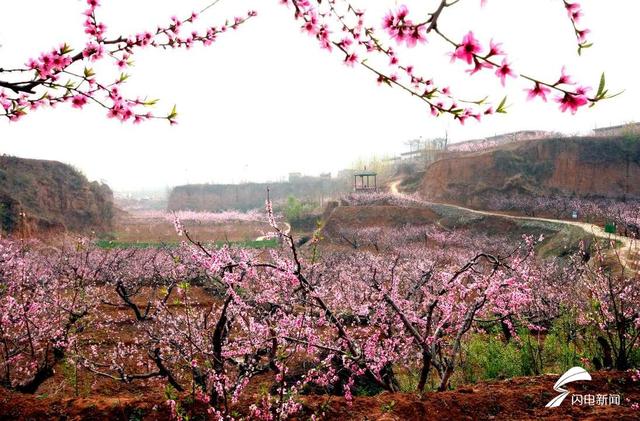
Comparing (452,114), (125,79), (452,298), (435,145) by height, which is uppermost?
(435,145)

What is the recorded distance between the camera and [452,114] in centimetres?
218

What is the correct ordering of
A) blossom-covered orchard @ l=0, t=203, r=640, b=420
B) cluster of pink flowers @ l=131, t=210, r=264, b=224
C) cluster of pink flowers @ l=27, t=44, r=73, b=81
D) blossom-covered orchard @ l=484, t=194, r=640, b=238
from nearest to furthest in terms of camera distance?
cluster of pink flowers @ l=27, t=44, r=73, b=81 < blossom-covered orchard @ l=0, t=203, r=640, b=420 < blossom-covered orchard @ l=484, t=194, r=640, b=238 < cluster of pink flowers @ l=131, t=210, r=264, b=224

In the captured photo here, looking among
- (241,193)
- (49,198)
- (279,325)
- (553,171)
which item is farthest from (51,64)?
(241,193)

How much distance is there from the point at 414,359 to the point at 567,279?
27.2 ft

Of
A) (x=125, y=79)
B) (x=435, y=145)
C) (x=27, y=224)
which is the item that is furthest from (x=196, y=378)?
(x=435, y=145)

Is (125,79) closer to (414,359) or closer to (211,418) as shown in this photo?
(211,418)

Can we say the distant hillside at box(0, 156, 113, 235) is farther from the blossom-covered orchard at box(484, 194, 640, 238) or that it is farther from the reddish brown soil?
the blossom-covered orchard at box(484, 194, 640, 238)

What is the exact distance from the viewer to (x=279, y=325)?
5941 millimetres

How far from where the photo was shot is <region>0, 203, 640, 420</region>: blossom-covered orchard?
442cm

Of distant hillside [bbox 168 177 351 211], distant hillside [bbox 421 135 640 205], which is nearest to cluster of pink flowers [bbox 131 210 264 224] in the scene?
distant hillside [bbox 168 177 351 211]

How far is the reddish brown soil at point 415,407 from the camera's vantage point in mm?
3904

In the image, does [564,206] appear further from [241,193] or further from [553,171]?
[241,193]

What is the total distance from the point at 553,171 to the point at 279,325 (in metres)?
46.4

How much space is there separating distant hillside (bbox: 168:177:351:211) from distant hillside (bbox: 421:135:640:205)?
32.1 meters
